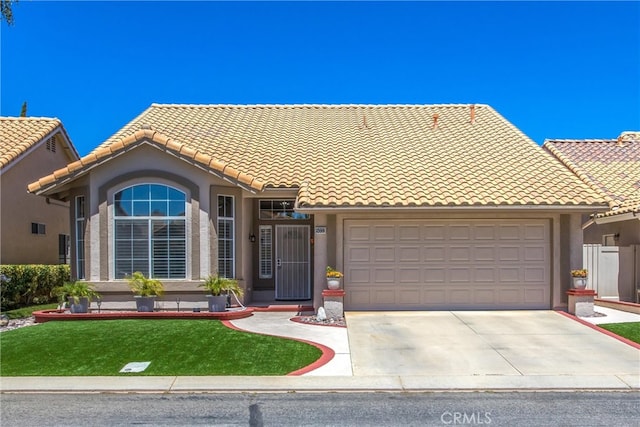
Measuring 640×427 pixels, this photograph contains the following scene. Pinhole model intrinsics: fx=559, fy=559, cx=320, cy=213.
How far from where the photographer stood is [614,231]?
16.9m

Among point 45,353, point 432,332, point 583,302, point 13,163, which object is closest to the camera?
point 45,353

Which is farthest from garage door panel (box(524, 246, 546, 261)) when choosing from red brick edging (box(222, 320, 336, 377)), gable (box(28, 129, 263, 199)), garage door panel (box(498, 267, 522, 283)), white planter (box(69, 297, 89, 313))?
white planter (box(69, 297, 89, 313))

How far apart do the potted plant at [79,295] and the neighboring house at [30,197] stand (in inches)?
203

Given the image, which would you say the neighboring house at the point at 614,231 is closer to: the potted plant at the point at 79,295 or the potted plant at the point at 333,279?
the potted plant at the point at 333,279

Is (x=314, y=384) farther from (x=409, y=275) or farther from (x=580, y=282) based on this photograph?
(x=580, y=282)

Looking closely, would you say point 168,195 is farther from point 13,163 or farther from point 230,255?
point 13,163

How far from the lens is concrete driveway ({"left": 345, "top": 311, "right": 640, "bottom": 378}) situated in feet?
28.4

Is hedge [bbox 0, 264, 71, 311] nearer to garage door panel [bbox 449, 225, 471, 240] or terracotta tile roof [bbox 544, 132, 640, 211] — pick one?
garage door panel [bbox 449, 225, 471, 240]

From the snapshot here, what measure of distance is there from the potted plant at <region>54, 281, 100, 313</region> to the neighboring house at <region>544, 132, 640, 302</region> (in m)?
12.5

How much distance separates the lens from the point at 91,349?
979cm

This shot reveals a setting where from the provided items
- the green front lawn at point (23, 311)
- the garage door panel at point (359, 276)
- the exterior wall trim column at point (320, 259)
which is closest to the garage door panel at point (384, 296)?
the garage door panel at point (359, 276)

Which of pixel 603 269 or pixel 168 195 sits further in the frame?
pixel 603 269

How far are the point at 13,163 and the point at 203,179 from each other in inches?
298

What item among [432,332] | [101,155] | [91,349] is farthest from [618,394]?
[101,155]
